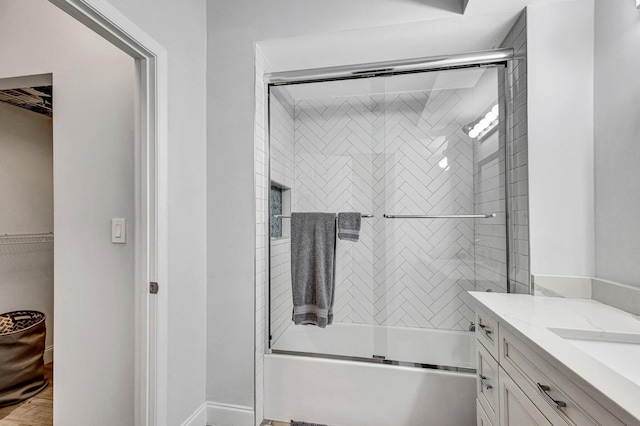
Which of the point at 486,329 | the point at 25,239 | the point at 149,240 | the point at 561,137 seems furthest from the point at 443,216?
the point at 25,239

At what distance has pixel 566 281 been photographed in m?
1.51

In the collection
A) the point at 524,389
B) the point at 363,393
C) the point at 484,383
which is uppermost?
the point at 524,389

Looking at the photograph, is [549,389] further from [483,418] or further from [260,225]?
[260,225]

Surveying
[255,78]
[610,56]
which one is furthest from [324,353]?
[610,56]

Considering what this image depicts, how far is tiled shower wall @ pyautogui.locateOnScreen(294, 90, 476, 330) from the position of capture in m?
2.08

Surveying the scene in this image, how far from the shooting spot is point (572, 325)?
1.08 meters

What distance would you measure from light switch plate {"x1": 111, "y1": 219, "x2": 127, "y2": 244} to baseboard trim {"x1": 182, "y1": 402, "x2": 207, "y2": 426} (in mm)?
1029

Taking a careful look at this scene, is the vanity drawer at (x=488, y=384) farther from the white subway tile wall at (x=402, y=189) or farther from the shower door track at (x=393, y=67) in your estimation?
the shower door track at (x=393, y=67)

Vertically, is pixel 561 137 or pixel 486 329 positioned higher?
pixel 561 137

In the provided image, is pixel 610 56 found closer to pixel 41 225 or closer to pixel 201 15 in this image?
pixel 201 15

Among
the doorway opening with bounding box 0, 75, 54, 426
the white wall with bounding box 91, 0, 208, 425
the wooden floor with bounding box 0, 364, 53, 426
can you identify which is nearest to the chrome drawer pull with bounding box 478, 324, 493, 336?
the white wall with bounding box 91, 0, 208, 425

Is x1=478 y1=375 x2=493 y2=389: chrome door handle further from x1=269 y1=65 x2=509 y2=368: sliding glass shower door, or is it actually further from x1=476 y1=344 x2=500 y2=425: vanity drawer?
x1=269 y1=65 x2=509 y2=368: sliding glass shower door

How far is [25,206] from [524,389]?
3550mm

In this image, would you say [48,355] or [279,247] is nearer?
[279,247]
